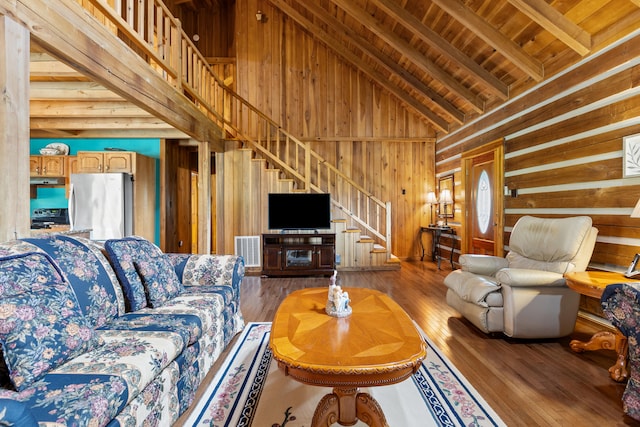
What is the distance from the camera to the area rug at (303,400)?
1649 millimetres

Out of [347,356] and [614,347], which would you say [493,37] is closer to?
[614,347]

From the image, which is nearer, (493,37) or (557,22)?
(557,22)

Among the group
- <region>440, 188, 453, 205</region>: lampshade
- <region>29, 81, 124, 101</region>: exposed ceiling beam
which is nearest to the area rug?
<region>29, 81, 124, 101</region>: exposed ceiling beam

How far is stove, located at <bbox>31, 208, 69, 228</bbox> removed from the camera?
490 cm

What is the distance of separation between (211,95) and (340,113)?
2.84 metres

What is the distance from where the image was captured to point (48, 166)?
509 cm

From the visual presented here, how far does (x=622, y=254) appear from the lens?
2.72m

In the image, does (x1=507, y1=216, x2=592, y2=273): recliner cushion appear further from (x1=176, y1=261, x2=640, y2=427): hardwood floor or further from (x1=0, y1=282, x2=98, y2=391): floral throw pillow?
(x1=0, y1=282, x2=98, y2=391): floral throw pillow

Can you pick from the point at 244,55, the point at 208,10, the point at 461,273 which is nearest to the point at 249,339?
the point at 461,273

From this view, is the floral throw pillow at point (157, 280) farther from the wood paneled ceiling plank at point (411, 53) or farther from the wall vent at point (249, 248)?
the wood paneled ceiling plank at point (411, 53)

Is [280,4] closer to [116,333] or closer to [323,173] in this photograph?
[323,173]

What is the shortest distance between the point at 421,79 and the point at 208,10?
5854mm

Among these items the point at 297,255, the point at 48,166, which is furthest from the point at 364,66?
the point at 48,166

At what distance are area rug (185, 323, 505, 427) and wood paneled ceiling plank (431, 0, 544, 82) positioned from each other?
354cm
